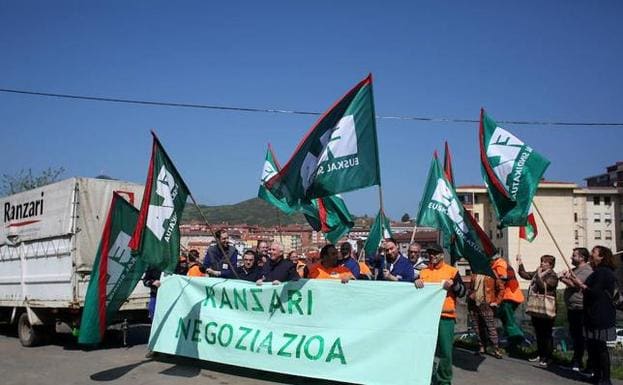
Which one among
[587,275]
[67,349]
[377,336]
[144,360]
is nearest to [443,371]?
[377,336]

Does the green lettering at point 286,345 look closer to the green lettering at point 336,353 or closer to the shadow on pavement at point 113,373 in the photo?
the green lettering at point 336,353

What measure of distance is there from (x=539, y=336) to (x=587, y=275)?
1.48 m

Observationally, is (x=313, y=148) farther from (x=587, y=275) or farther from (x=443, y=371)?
(x=587, y=275)

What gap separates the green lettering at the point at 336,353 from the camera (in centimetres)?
692

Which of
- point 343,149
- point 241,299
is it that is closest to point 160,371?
point 241,299

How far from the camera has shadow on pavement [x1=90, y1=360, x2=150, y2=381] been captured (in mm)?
7867

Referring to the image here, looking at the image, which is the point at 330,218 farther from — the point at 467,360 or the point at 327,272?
the point at 467,360

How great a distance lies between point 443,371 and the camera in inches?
261

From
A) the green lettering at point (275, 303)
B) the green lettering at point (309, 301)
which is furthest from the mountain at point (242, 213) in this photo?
the green lettering at point (309, 301)

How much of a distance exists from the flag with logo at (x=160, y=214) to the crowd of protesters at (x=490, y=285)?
0.92 metres

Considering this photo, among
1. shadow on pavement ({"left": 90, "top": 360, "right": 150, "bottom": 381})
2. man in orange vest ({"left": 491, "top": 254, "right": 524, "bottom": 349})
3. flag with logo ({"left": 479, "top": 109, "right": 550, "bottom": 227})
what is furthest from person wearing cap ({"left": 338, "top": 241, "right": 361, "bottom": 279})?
shadow on pavement ({"left": 90, "top": 360, "right": 150, "bottom": 381})

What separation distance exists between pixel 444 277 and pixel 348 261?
2.62 metres

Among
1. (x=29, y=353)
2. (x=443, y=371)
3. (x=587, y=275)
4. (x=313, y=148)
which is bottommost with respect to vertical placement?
(x=29, y=353)

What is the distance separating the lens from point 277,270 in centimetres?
783
